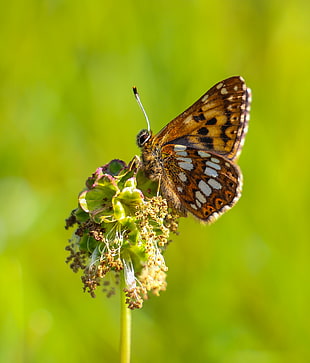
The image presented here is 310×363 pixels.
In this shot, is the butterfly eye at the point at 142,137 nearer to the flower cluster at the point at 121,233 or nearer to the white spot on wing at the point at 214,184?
the flower cluster at the point at 121,233

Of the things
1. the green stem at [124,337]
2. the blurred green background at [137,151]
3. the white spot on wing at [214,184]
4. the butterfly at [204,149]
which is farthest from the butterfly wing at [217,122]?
the blurred green background at [137,151]

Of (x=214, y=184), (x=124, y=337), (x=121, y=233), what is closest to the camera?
(x=124, y=337)

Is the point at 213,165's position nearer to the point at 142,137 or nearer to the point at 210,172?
the point at 210,172

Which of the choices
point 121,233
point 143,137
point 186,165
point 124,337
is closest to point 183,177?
point 186,165

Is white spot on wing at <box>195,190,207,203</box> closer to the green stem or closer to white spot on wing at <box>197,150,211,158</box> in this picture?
white spot on wing at <box>197,150,211,158</box>

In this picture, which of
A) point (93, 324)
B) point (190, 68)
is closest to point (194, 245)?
point (93, 324)
